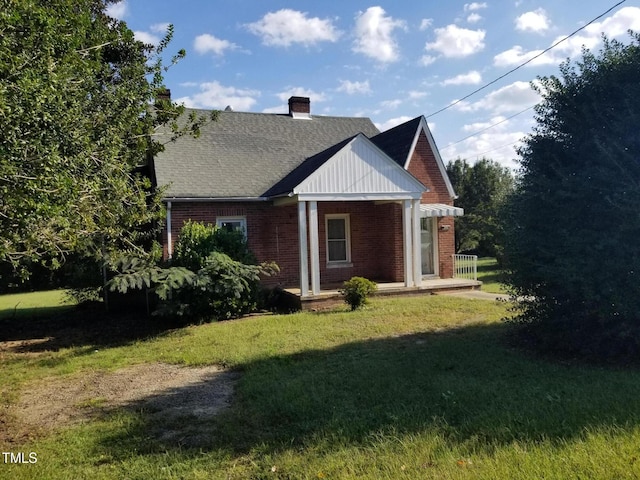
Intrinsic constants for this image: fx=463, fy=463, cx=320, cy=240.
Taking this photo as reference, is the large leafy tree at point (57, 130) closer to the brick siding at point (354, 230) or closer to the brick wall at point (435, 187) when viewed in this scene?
the brick siding at point (354, 230)

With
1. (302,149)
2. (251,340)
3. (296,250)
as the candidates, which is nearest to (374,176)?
(296,250)

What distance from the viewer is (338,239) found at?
16281mm

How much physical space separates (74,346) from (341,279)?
27.9ft

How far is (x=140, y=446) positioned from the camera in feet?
15.0

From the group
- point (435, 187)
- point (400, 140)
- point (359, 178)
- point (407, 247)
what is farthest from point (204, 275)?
→ point (435, 187)

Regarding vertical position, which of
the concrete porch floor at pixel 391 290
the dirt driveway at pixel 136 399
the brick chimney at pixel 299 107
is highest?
the brick chimney at pixel 299 107

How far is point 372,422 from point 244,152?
1345cm

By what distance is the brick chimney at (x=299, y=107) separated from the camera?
66.5 feet

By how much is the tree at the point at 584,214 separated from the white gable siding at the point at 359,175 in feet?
20.3

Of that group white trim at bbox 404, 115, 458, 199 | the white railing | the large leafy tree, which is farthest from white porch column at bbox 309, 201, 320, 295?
the white railing

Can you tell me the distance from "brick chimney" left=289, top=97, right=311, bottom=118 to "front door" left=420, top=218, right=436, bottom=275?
764cm

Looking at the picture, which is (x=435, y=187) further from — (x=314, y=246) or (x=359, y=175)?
(x=314, y=246)

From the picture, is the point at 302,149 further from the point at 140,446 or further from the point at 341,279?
the point at 140,446

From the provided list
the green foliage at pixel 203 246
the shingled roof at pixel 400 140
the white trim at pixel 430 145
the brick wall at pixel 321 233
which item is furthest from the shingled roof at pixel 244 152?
the white trim at pixel 430 145
